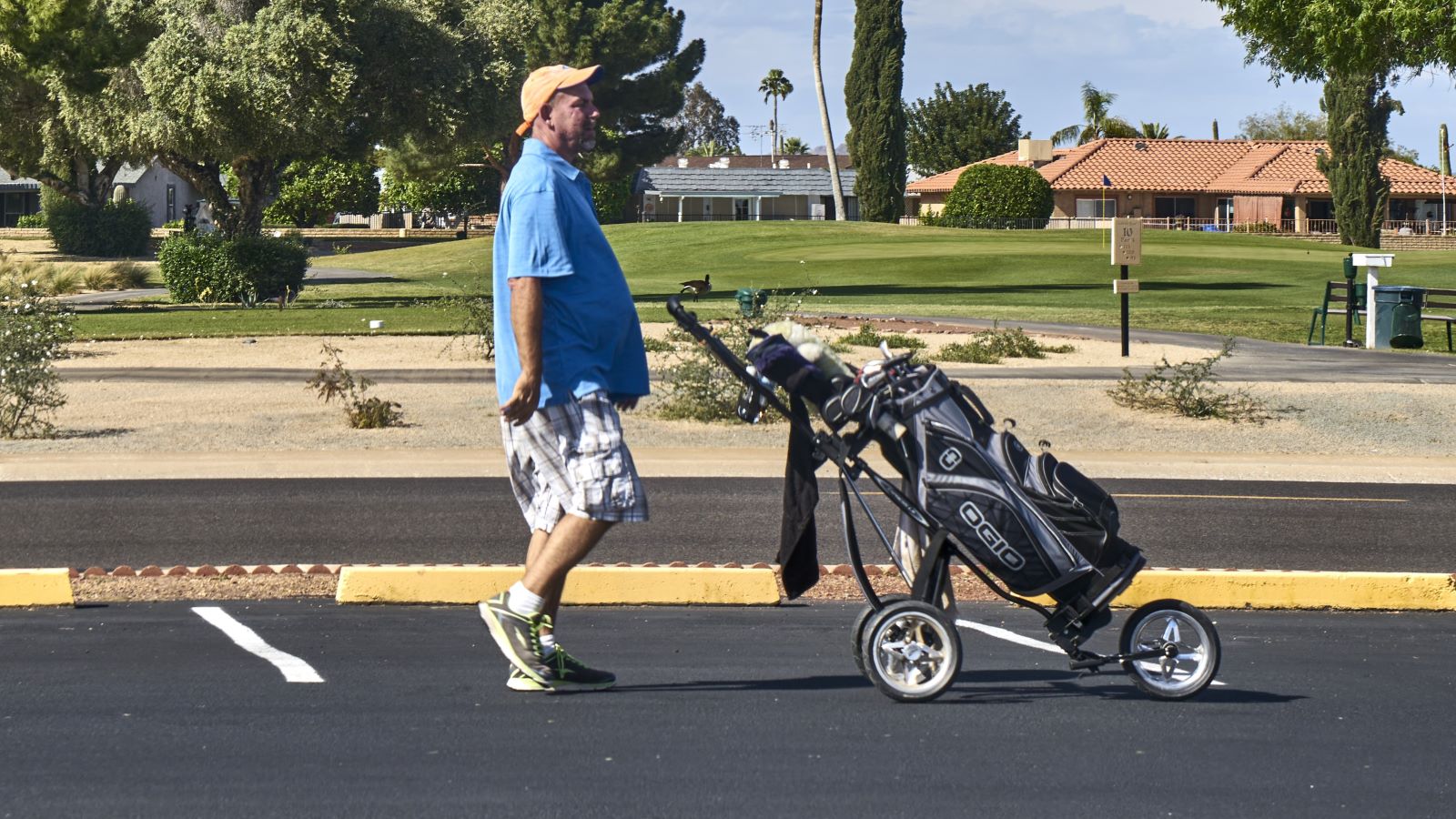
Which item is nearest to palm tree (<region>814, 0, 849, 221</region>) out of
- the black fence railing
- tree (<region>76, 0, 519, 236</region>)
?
the black fence railing

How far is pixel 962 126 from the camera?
102 m

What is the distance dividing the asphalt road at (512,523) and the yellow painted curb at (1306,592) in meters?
1.45

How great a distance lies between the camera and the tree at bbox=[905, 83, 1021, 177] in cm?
10188

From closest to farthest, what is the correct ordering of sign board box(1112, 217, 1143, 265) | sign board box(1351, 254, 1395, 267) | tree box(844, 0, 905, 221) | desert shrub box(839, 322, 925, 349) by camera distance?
sign board box(1112, 217, 1143, 265) < desert shrub box(839, 322, 925, 349) < sign board box(1351, 254, 1395, 267) < tree box(844, 0, 905, 221)

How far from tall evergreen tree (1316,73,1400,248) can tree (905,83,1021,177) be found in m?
31.2

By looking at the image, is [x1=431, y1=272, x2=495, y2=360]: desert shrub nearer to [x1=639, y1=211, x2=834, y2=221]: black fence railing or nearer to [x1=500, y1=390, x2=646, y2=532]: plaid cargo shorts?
[x1=500, y1=390, x2=646, y2=532]: plaid cargo shorts

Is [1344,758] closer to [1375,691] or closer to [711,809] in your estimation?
[1375,691]

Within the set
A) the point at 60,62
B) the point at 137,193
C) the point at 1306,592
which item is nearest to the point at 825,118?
the point at 137,193

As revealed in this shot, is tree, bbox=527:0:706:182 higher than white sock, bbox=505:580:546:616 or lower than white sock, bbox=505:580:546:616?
higher

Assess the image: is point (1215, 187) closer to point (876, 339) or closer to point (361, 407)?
point (876, 339)

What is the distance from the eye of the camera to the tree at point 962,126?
10188 centimetres

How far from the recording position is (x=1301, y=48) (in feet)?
99.2

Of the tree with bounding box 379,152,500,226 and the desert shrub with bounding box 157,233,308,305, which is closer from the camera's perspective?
the desert shrub with bounding box 157,233,308,305

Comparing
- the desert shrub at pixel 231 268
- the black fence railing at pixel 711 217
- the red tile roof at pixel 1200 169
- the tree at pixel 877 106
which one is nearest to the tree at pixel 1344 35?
the desert shrub at pixel 231 268
